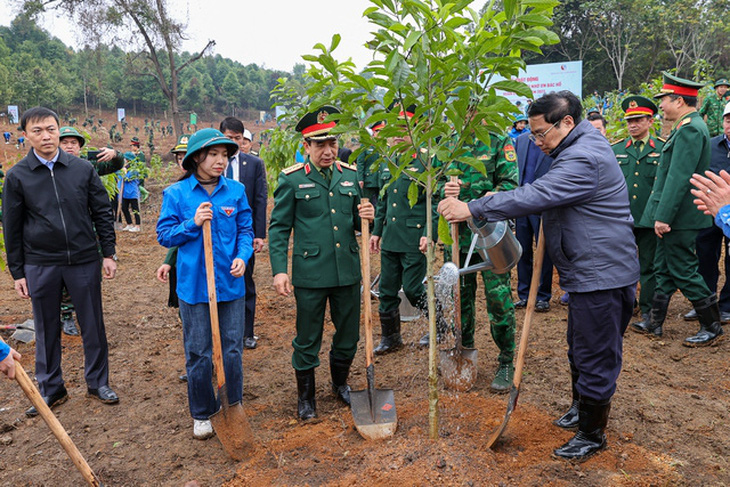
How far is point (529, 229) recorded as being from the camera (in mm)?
5926

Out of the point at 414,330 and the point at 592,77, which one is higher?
the point at 592,77

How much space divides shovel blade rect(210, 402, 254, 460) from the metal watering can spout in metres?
1.64

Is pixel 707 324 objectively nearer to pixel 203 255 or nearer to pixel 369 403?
pixel 369 403

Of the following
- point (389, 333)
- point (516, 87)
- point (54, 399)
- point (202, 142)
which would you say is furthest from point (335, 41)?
point (54, 399)

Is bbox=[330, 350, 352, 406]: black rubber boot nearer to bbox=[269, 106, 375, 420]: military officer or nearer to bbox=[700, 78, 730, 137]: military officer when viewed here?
bbox=[269, 106, 375, 420]: military officer

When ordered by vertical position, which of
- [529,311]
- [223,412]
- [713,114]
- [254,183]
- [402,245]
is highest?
[713,114]

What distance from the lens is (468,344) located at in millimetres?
4137

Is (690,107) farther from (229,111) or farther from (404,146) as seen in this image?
(229,111)

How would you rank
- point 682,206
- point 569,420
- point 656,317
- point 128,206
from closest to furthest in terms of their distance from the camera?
point 569,420
point 682,206
point 656,317
point 128,206

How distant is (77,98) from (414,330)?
48905 millimetres

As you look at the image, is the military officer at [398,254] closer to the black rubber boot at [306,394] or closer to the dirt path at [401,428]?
the dirt path at [401,428]

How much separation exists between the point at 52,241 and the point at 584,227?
3.62 metres

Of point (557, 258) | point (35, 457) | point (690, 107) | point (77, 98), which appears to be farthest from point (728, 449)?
point (77, 98)

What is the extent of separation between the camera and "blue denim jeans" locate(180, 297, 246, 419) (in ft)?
10.6
